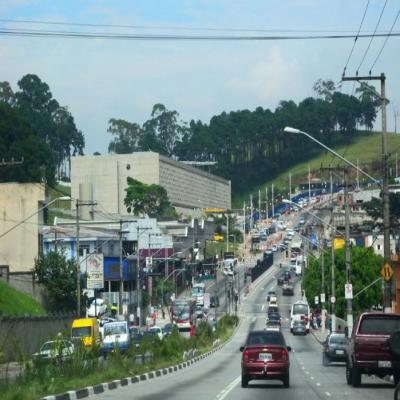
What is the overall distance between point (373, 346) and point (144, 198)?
135 meters

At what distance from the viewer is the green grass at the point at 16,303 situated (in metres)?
69.1

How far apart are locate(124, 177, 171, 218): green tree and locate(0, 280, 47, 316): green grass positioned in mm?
87800

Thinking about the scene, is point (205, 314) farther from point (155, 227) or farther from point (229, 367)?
point (229, 367)

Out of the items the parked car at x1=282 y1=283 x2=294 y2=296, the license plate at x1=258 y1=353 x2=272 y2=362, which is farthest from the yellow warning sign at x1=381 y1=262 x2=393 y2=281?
the parked car at x1=282 y1=283 x2=294 y2=296

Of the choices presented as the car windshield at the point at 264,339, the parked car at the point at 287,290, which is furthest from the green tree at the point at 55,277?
the parked car at the point at 287,290

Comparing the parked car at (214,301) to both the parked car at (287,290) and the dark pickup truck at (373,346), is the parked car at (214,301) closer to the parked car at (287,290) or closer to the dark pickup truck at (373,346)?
the parked car at (287,290)

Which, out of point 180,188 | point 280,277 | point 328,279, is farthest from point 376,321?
point 180,188

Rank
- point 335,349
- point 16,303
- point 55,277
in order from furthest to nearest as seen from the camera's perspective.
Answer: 1. point 55,277
2. point 16,303
3. point 335,349

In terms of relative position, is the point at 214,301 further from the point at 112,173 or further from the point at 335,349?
the point at 335,349

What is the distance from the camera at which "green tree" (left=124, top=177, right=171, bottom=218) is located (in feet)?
544

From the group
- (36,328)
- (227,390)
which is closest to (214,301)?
(36,328)

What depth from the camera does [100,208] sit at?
16788 cm

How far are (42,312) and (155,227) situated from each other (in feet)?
198

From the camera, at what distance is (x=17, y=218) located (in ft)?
278
